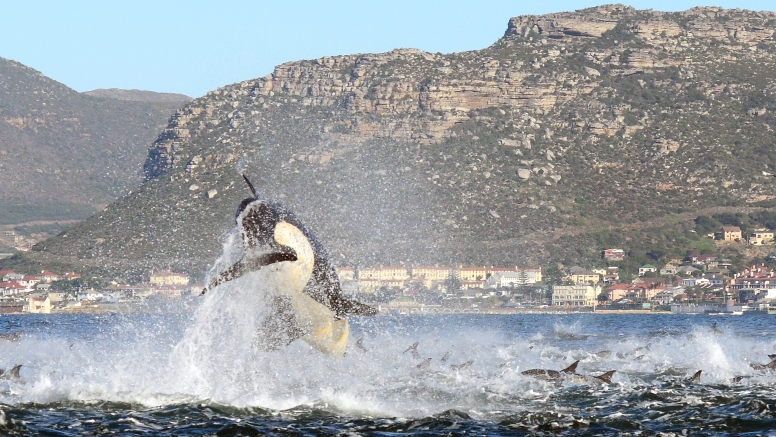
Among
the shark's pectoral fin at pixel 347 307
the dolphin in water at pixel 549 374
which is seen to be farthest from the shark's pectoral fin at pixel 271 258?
the dolphin in water at pixel 549 374

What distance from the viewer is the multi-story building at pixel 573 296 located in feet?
459

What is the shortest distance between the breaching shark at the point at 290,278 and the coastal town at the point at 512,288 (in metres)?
101

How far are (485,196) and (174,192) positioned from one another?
130 feet

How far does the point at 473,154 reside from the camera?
522ft

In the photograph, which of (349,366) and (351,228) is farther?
(351,228)

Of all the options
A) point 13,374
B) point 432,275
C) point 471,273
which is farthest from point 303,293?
point 471,273

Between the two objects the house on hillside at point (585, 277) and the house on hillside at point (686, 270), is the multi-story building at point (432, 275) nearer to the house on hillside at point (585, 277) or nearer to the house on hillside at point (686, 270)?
the house on hillside at point (585, 277)

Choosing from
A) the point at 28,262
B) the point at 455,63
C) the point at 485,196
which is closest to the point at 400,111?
the point at 455,63

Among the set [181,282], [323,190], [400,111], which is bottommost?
[181,282]

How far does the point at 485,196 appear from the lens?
147500mm

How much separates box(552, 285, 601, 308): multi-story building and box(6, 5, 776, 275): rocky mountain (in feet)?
17.6

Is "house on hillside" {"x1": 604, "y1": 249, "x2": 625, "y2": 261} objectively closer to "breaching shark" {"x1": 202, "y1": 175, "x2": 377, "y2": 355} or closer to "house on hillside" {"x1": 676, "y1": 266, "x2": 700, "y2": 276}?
"house on hillside" {"x1": 676, "y1": 266, "x2": 700, "y2": 276}

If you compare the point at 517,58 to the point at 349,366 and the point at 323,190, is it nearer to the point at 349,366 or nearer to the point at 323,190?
the point at 323,190

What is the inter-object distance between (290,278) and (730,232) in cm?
14280
